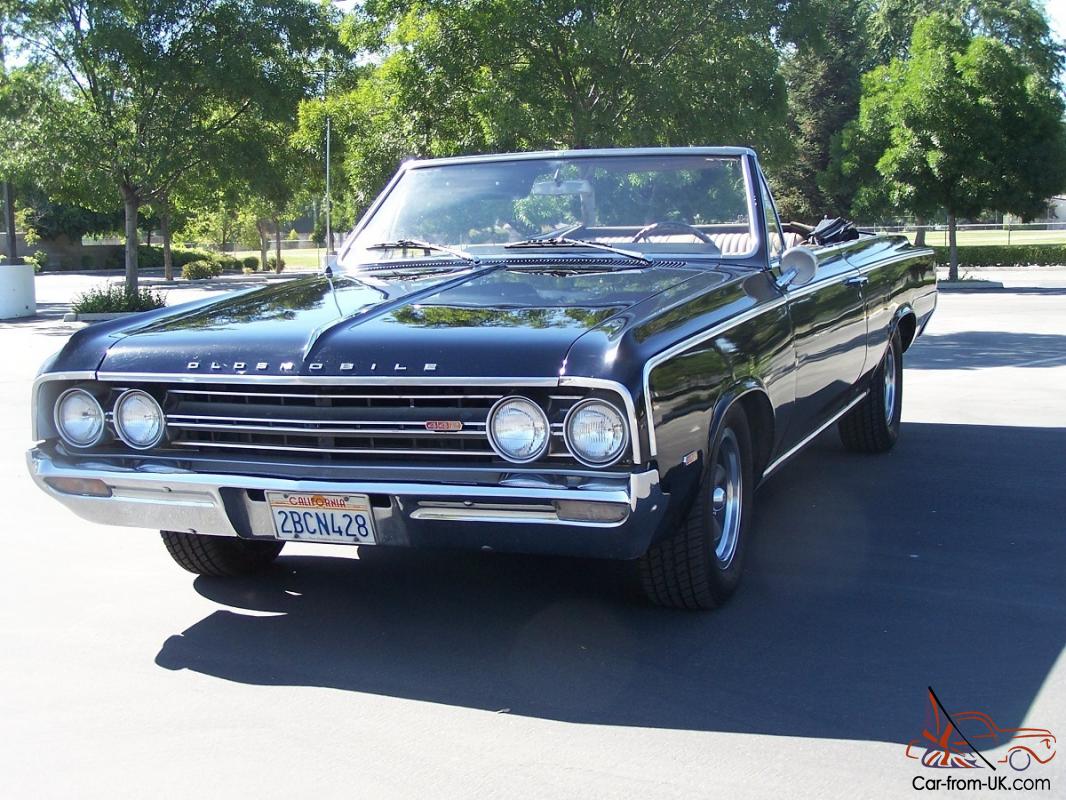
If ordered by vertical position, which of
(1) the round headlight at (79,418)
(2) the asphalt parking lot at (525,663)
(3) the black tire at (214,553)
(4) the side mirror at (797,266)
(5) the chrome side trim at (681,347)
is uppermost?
(4) the side mirror at (797,266)

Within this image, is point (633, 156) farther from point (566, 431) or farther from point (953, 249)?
point (953, 249)

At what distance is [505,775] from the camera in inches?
129

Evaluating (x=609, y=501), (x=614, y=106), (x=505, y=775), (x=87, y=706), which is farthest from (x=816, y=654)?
(x=614, y=106)

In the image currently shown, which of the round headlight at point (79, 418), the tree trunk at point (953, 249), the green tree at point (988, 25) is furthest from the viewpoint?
the green tree at point (988, 25)

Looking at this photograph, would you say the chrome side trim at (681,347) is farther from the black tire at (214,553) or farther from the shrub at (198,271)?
the shrub at (198,271)

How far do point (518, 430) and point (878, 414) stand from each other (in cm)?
411

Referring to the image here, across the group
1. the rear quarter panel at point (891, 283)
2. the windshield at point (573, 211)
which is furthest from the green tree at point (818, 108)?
the windshield at point (573, 211)

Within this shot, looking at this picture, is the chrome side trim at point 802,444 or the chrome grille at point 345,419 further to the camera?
the chrome side trim at point 802,444

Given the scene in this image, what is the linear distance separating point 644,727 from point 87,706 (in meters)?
1.73

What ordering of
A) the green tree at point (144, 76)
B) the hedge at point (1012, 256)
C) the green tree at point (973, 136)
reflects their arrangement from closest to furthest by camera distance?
the green tree at point (144, 76) < the green tree at point (973, 136) < the hedge at point (1012, 256)

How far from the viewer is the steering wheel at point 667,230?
17.9 ft

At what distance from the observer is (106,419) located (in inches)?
171

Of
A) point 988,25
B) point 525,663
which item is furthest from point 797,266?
point 988,25

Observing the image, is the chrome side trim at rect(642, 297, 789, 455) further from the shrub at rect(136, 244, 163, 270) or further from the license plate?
the shrub at rect(136, 244, 163, 270)
